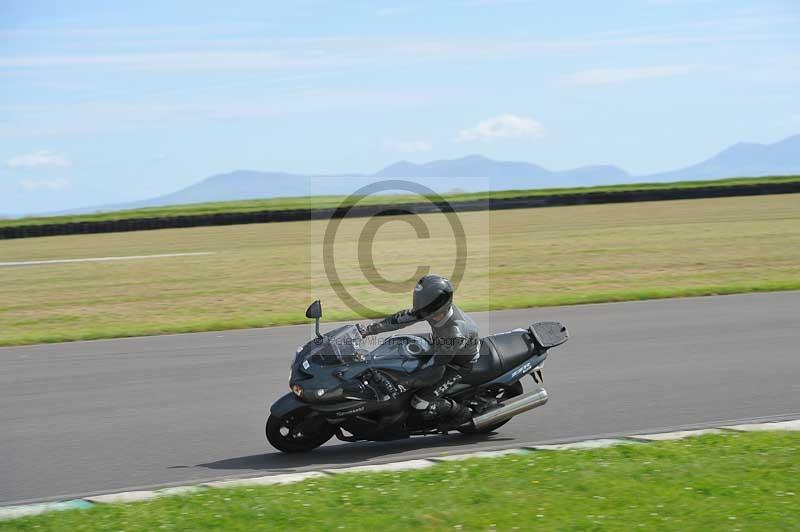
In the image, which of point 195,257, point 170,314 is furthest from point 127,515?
point 195,257

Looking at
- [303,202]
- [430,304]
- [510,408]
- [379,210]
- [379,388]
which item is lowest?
[510,408]

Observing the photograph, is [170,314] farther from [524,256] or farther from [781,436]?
[781,436]

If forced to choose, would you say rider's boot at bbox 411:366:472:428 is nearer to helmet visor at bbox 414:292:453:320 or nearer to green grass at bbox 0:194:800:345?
helmet visor at bbox 414:292:453:320

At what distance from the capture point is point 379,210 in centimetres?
4475

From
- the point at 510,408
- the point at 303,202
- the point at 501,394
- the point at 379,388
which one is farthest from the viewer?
the point at 303,202

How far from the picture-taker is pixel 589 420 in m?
8.70

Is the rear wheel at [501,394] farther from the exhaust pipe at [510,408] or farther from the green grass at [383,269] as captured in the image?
the green grass at [383,269]

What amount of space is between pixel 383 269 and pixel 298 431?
16.9 metres

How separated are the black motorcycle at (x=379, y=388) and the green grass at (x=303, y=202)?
3615 centimetres

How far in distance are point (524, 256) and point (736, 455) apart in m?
19.0

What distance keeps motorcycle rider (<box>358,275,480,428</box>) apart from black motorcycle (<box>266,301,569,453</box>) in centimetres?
7

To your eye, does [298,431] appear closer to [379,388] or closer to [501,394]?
[379,388]

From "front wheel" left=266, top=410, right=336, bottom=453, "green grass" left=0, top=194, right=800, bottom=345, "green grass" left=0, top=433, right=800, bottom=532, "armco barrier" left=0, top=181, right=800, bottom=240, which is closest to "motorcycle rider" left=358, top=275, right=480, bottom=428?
"front wheel" left=266, top=410, right=336, bottom=453

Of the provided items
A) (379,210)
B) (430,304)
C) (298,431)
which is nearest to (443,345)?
(430,304)
